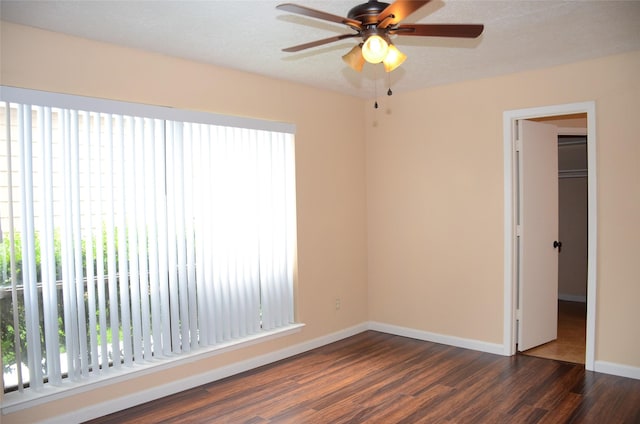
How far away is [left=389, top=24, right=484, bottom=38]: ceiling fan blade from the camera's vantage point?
89.0 inches

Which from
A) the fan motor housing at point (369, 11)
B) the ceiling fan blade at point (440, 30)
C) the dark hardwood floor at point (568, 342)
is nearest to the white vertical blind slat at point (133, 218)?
the fan motor housing at point (369, 11)

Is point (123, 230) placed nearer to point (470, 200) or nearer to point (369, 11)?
point (369, 11)

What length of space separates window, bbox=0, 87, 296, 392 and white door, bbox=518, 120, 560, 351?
7.38 ft

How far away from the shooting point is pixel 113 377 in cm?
336

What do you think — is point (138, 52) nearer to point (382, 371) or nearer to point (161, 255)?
point (161, 255)

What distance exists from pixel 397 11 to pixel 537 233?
3.26 meters

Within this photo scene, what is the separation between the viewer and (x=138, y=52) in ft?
11.6

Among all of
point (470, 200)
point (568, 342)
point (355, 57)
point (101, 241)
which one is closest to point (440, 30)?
point (355, 57)

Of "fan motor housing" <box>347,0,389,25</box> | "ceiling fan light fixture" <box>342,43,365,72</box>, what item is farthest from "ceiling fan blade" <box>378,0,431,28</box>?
"ceiling fan light fixture" <box>342,43,365,72</box>

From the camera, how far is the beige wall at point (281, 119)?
10.2 feet

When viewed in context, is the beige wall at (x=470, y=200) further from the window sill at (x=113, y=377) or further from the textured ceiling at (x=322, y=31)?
the window sill at (x=113, y=377)

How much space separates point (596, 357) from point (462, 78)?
2.70 m

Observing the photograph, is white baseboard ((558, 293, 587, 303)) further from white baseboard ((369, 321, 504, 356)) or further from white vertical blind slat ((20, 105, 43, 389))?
white vertical blind slat ((20, 105, 43, 389))

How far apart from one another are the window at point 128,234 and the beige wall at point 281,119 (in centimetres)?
14
